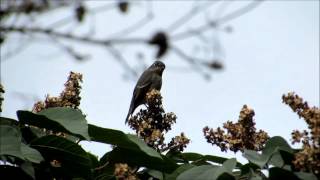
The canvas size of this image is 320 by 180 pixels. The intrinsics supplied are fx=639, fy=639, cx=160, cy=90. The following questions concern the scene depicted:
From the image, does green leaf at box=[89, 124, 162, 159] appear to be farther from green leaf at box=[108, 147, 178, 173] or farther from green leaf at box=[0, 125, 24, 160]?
green leaf at box=[0, 125, 24, 160]

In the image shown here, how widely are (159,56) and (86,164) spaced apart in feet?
7.03

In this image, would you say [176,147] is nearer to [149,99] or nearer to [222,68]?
[149,99]

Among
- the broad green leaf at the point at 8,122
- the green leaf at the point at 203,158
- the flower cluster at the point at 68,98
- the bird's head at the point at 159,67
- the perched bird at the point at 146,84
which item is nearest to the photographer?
the broad green leaf at the point at 8,122

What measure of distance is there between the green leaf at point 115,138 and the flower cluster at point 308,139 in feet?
3.00

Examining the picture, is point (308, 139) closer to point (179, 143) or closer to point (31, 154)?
point (179, 143)

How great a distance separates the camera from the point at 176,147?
13.9 feet

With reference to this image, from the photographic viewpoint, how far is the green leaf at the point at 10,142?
3.36 metres

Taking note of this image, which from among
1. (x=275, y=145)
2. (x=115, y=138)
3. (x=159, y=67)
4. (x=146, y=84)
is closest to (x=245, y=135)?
(x=275, y=145)

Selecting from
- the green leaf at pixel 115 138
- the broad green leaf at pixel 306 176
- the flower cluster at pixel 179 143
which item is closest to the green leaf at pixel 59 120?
the green leaf at pixel 115 138

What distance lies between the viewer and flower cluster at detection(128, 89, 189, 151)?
4.16 m

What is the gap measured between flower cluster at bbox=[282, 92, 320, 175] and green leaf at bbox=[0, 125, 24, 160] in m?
1.44

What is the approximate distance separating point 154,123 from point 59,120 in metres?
1.07

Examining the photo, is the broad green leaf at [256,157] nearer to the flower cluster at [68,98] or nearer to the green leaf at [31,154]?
the green leaf at [31,154]

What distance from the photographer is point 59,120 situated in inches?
148
